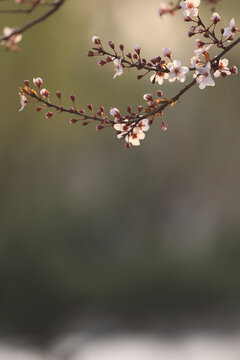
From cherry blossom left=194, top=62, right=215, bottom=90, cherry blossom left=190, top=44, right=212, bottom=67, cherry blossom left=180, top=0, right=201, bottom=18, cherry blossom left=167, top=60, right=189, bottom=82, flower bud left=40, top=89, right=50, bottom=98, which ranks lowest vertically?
flower bud left=40, top=89, right=50, bottom=98

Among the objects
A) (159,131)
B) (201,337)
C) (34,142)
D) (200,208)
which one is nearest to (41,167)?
(34,142)

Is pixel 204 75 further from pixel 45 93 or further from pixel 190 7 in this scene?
pixel 45 93

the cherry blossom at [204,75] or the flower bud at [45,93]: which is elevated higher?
the cherry blossom at [204,75]

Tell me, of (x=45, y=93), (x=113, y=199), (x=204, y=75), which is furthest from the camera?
(x=113, y=199)

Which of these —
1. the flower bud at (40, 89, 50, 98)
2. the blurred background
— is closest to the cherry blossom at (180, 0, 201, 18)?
the flower bud at (40, 89, 50, 98)

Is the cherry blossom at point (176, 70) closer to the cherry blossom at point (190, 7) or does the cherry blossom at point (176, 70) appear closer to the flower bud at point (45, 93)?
the cherry blossom at point (190, 7)

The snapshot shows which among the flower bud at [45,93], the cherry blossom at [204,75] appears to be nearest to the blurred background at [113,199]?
the flower bud at [45,93]

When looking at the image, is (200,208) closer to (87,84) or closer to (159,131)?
(159,131)

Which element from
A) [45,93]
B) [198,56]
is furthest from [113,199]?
[198,56]

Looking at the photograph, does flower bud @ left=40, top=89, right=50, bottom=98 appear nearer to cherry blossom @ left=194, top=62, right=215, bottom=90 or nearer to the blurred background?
cherry blossom @ left=194, top=62, right=215, bottom=90
